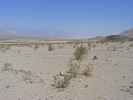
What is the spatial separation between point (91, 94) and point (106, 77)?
419 centimetres

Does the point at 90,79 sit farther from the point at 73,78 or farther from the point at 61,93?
the point at 61,93

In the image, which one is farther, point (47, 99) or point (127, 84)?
point (127, 84)

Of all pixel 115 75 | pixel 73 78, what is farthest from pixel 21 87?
pixel 115 75

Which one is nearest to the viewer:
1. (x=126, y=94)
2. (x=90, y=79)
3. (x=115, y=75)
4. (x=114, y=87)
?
(x=126, y=94)

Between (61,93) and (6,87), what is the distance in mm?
2798

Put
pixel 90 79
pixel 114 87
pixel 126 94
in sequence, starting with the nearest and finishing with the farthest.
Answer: pixel 126 94
pixel 114 87
pixel 90 79

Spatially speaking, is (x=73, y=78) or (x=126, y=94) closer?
(x=126, y=94)

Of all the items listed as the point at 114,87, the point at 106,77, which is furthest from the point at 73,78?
the point at 114,87

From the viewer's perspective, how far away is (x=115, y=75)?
15398 millimetres

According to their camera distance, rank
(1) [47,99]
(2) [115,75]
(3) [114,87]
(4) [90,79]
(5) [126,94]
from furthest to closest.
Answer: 1. (2) [115,75]
2. (4) [90,79]
3. (3) [114,87]
4. (5) [126,94]
5. (1) [47,99]

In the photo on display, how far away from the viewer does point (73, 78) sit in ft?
47.4

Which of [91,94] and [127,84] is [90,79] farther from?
[91,94]

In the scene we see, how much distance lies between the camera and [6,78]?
568 inches

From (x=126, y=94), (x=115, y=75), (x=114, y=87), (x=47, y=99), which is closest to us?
(x=47, y=99)
